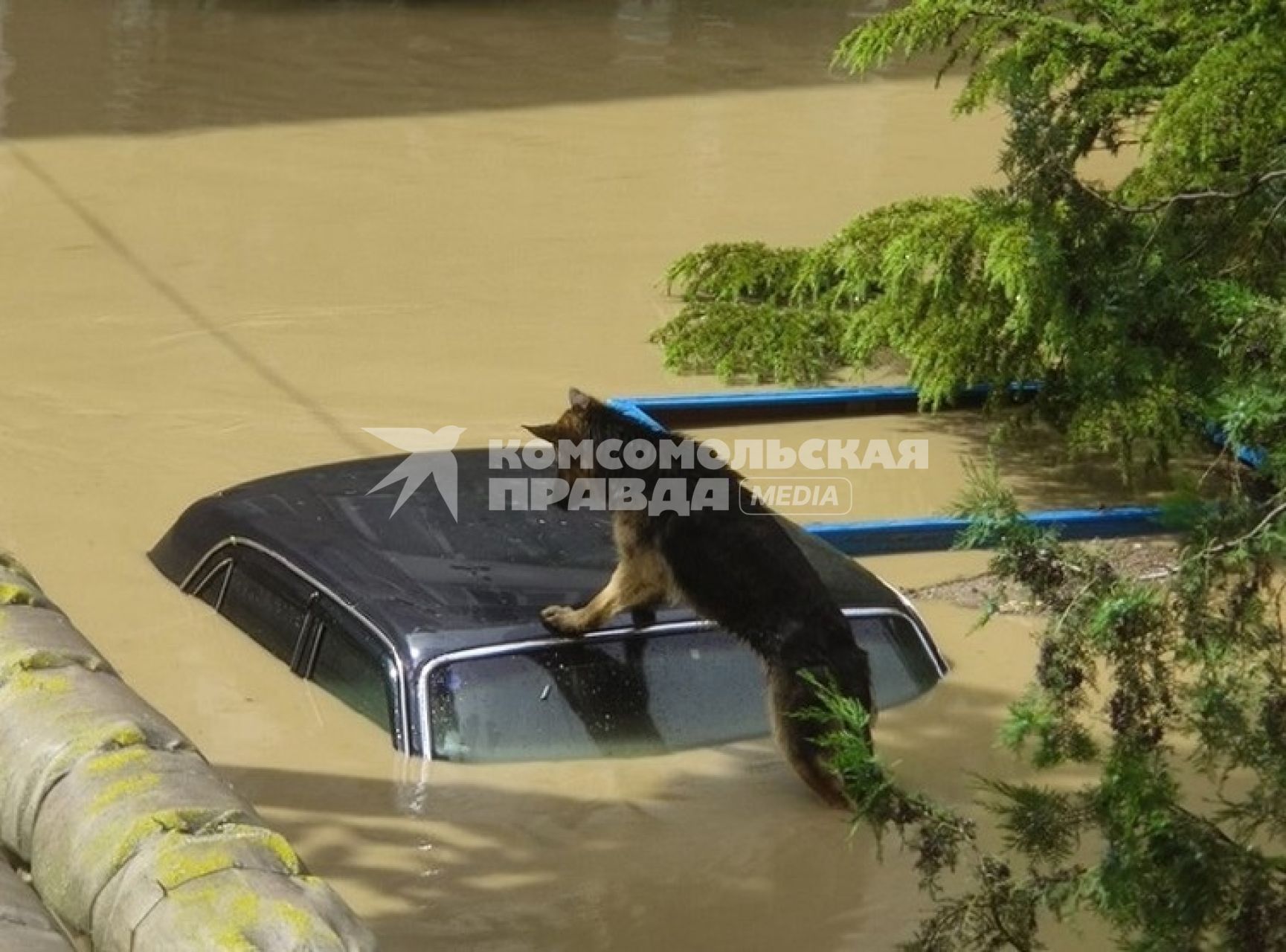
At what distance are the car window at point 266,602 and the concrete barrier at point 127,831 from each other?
10.4 feet

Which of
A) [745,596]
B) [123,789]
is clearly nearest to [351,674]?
[745,596]

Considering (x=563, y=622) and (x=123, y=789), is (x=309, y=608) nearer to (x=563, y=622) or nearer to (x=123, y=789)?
(x=563, y=622)

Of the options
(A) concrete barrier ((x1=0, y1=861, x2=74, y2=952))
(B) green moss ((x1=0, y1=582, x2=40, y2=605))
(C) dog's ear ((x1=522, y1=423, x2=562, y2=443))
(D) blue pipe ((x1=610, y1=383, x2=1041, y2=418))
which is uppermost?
(B) green moss ((x1=0, y1=582, x2=40, y2=605))

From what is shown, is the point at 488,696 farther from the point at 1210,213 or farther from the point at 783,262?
the point at 783,262

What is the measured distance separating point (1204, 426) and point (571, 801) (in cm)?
406

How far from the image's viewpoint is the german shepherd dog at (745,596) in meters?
7.09

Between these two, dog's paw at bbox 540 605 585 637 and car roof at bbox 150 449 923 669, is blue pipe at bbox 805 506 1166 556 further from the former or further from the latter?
dog's paw at bbox 540 605 585 637

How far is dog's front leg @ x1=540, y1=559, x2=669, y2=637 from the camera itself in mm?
7258

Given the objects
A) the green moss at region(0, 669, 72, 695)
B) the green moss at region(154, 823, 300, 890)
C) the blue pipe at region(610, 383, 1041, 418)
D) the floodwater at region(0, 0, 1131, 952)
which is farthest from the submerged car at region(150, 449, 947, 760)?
the green moss at region(154, 823, 300, 890)

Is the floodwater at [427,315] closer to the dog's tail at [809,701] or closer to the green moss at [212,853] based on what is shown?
the dog's tail at [809,701]

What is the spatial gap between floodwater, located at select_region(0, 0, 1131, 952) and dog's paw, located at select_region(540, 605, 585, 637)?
0.44 metres

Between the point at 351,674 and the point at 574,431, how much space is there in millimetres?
1055

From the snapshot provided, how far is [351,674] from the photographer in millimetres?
7566

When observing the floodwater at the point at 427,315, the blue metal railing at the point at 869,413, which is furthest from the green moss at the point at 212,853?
the blue metal railing at the point at 869,413
